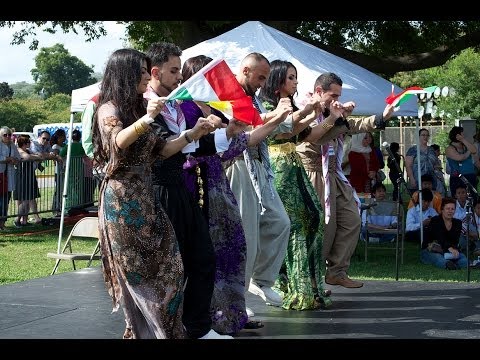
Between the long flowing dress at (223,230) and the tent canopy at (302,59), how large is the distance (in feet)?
15.5

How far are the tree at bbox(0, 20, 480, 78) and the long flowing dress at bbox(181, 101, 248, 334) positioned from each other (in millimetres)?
11282

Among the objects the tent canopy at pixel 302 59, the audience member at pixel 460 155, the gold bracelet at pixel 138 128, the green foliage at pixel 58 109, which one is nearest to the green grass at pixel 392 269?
the tent canopy at pixel 302 59

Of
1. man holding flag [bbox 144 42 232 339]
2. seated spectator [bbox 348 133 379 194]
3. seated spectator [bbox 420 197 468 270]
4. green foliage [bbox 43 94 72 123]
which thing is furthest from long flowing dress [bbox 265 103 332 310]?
green foliage [bbox 43 94 72 123]

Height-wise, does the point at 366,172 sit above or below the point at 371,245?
above

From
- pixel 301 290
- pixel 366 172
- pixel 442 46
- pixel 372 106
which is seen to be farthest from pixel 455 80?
pixel 301 290

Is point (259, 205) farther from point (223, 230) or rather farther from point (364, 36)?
point (364, 36)

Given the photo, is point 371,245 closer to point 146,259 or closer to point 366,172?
point 366,172

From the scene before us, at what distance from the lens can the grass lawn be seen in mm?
10469

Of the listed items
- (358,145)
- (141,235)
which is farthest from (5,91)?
(141,235)

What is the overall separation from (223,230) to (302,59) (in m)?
5.36

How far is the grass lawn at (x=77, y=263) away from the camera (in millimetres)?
10469
